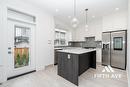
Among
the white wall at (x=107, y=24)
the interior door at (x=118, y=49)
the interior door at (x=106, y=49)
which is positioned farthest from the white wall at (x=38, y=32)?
the interior door at (x=118, y=49)

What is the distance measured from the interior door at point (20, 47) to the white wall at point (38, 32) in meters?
0.21

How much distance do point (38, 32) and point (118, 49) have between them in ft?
13.0

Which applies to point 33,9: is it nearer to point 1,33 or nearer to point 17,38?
point 17,38

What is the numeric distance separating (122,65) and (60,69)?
300 centimetres

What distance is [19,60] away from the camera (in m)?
3.13

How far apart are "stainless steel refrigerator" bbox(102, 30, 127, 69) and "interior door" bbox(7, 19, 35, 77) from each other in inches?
148

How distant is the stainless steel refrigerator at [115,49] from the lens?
3.71m

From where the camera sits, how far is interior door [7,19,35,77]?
2809 millimetres

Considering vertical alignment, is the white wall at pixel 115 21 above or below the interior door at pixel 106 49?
above

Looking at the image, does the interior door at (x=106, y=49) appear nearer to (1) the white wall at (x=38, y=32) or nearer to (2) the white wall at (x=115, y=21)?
(2) the white wall at (x=115, y=21)

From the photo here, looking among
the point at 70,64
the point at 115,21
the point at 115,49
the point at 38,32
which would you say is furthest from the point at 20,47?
the point at 115,21

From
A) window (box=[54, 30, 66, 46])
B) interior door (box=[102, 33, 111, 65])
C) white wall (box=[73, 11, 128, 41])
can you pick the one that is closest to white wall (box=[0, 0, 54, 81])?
window (box=[54, 30, 66, 46])

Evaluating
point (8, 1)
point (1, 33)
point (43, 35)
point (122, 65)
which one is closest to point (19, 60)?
point (1, 33)

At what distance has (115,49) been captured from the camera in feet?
13.0
